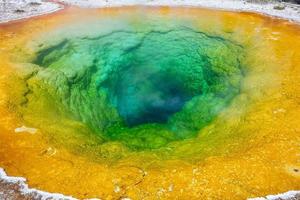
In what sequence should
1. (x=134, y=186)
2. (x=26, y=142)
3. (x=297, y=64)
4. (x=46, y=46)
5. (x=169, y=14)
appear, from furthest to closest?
(x=169, y=14), (x=46, y=46), (x=297, y=64), (x=26, y=142), (x=134, y=186)

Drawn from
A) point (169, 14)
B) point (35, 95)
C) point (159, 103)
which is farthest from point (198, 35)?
point (35, 95)

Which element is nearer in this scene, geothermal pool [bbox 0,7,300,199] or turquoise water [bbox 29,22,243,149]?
geothermal pool [bbox 0,7,300,199]

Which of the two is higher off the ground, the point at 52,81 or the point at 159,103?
A: the point at 52,81

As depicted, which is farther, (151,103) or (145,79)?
(145,79)

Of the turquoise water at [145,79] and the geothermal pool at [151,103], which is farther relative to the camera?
the turquoise water at [145,79]

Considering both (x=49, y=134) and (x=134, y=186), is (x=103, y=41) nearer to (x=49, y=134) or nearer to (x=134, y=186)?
(x=49, y=134)

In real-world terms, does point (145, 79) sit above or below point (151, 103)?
above

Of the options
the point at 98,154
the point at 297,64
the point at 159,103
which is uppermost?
the point at 297,64

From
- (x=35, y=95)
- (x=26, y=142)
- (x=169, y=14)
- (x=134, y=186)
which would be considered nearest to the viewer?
(x=134, y=186)
